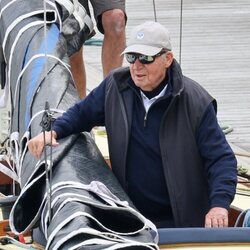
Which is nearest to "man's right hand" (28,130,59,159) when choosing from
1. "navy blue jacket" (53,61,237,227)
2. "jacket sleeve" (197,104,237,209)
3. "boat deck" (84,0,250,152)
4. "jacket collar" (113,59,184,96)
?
"navy blue jacket" (53,61,237,227)

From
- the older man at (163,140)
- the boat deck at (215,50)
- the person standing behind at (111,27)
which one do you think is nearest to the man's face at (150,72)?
the older man at (163,140)

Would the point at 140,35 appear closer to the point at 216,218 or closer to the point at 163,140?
the point at 163,140

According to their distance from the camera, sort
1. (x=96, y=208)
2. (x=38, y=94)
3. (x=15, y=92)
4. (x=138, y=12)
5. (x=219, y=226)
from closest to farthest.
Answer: (x=96, y=208)
(x=219, y=226)
(x=38, y=94)
(x=15, y=92)
(x=138, y=12)

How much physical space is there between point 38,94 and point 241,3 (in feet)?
32.2

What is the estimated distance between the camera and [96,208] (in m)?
5.27

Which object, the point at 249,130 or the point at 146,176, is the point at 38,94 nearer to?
the point at 146,176

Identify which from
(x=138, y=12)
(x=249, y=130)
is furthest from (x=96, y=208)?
(x=138, y=12)

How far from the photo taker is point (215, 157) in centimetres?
607

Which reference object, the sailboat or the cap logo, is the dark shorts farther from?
the cap logo

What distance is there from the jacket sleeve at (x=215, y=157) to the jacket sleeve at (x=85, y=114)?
0.53 m

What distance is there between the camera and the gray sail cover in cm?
509

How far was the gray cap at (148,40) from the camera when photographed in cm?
602

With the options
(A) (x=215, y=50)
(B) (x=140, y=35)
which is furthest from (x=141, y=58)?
(A) (x=215, y=50)

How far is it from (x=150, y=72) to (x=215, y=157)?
0.49m
